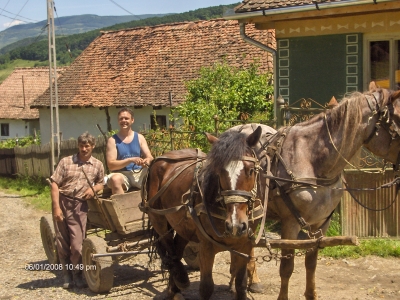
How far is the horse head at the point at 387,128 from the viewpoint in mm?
5410

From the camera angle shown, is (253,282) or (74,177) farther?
(74,177)

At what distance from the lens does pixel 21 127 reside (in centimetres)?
4372

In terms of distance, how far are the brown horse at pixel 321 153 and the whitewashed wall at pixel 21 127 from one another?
39723mm

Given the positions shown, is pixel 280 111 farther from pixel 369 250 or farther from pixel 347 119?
pixel 347 119

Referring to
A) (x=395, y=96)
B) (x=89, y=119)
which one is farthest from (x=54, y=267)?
(x=89, y=119)

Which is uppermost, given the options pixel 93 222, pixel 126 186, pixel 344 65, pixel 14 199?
pixel 344 65

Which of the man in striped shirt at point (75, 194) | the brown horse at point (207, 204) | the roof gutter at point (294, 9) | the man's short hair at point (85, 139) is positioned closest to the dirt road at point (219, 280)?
the man in striped shirt at point (75, 194)

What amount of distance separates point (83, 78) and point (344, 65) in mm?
17604

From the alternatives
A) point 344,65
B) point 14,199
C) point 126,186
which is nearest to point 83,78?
point 14,199

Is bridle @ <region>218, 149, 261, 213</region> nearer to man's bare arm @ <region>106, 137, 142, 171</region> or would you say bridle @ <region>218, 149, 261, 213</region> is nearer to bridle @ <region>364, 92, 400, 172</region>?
bridle @ <region>364, 92, 400, 172</region>

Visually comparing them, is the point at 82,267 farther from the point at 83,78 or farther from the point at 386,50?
the point at 83,78

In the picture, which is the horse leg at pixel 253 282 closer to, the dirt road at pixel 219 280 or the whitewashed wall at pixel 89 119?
the dirt road at pixel 219 280

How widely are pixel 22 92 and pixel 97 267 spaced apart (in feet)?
133

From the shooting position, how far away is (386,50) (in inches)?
392
